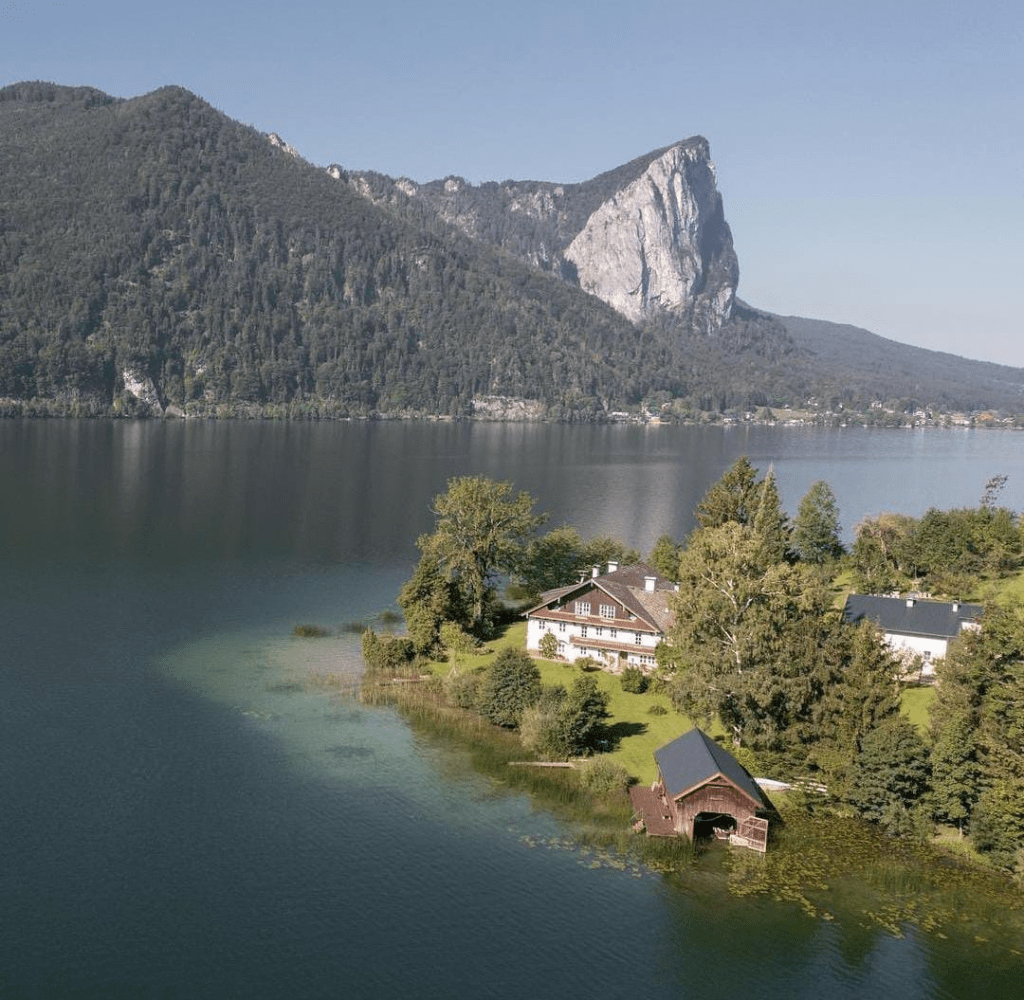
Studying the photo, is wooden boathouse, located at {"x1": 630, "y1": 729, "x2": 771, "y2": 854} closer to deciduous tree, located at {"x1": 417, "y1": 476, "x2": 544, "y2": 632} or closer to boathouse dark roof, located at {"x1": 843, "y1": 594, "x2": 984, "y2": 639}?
boathouse dark roof, located at {"x1": 843, "y1": 594, "x2": 984, "y2": 639}

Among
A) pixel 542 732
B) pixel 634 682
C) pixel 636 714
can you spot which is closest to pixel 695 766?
pixel 542 732

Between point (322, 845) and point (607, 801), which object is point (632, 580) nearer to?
point (607, 801)

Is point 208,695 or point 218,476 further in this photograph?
point 218,476

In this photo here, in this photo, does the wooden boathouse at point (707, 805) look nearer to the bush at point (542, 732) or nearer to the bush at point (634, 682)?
the bush at point (542, 732)

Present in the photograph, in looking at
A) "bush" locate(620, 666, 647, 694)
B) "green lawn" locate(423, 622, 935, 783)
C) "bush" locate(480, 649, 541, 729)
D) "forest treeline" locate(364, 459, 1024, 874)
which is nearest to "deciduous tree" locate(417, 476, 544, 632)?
"forest treeline" locate(364, 459, 1024, 874)

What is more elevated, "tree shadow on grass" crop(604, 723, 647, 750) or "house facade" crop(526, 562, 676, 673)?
"house facade" crop(526, 562, 676, 673)

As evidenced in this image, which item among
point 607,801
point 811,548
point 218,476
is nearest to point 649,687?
point 607,801

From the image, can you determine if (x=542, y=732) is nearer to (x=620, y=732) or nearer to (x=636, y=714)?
(x=620, y=732)
